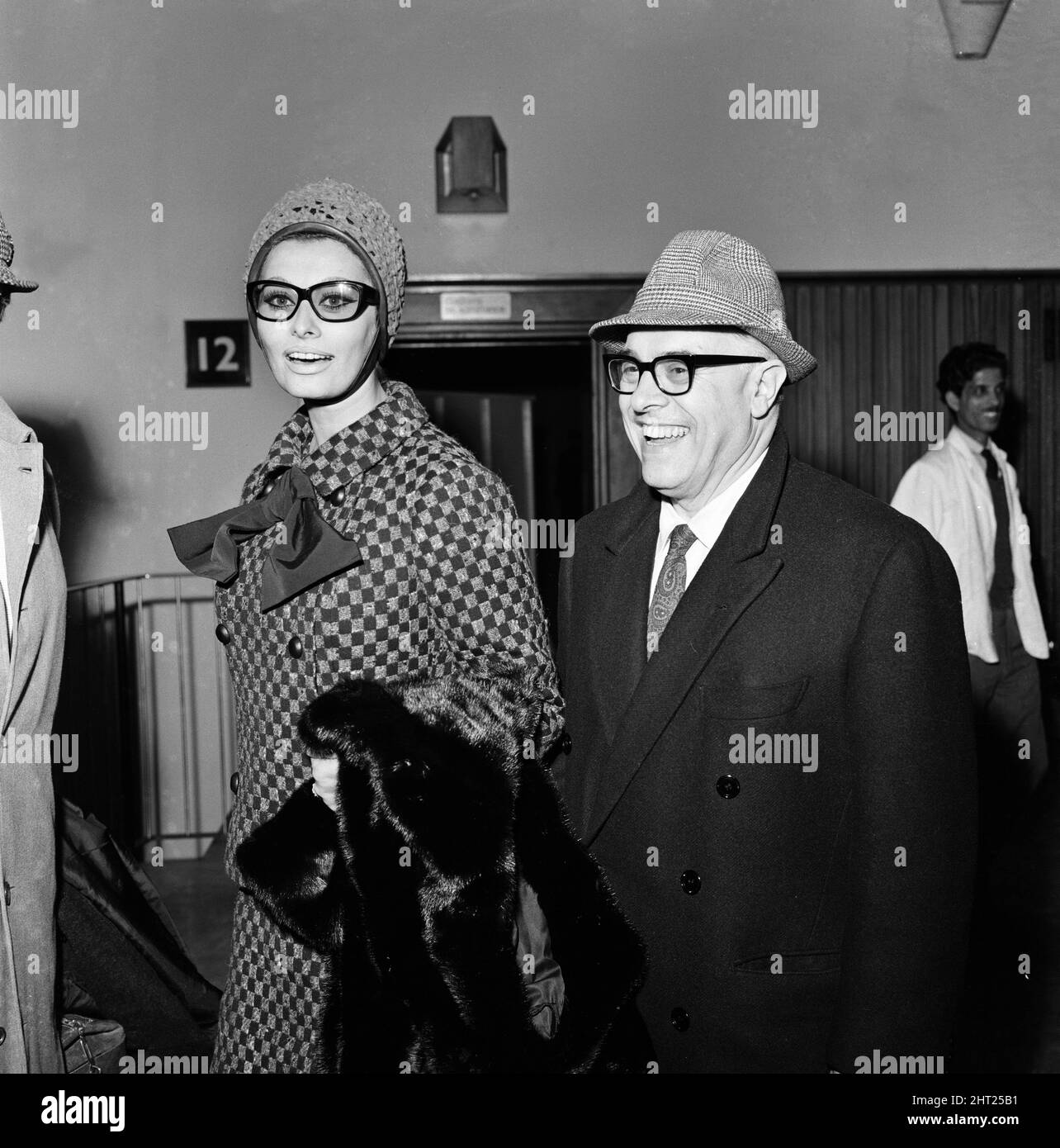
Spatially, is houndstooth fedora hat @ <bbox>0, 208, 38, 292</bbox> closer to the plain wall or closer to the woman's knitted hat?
the woman's knitted hat

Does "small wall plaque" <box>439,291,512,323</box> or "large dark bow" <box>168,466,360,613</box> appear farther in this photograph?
"small wall plaque" <box>439,291,512,323</box>

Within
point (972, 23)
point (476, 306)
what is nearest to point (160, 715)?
point (476, 306)

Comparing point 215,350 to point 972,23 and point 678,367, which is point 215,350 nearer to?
point 972,23

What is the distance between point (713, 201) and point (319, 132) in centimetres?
170

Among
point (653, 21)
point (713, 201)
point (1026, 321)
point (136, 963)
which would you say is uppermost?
point (653, 21)

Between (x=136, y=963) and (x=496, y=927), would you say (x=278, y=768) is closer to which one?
(x=496, y=927)

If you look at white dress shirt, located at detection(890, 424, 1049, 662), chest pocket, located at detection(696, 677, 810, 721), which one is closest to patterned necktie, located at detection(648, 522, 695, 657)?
chest pocket, located at detection(696, 677, 810, 721)

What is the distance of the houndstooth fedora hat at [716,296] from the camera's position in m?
1.67

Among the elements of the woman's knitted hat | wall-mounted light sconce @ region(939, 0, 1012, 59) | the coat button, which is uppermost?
wall-mounted light sconce @ region(939, 0, 1012, 59)

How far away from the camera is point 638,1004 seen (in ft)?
5.97

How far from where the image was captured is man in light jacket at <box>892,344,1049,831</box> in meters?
4.45

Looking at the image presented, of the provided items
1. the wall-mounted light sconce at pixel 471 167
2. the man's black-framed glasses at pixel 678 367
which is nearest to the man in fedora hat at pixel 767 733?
the man's black-framed glasses at pixel 678 367

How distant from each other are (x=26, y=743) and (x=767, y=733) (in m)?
1.16

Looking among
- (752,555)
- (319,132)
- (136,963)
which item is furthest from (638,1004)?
(319,132)
